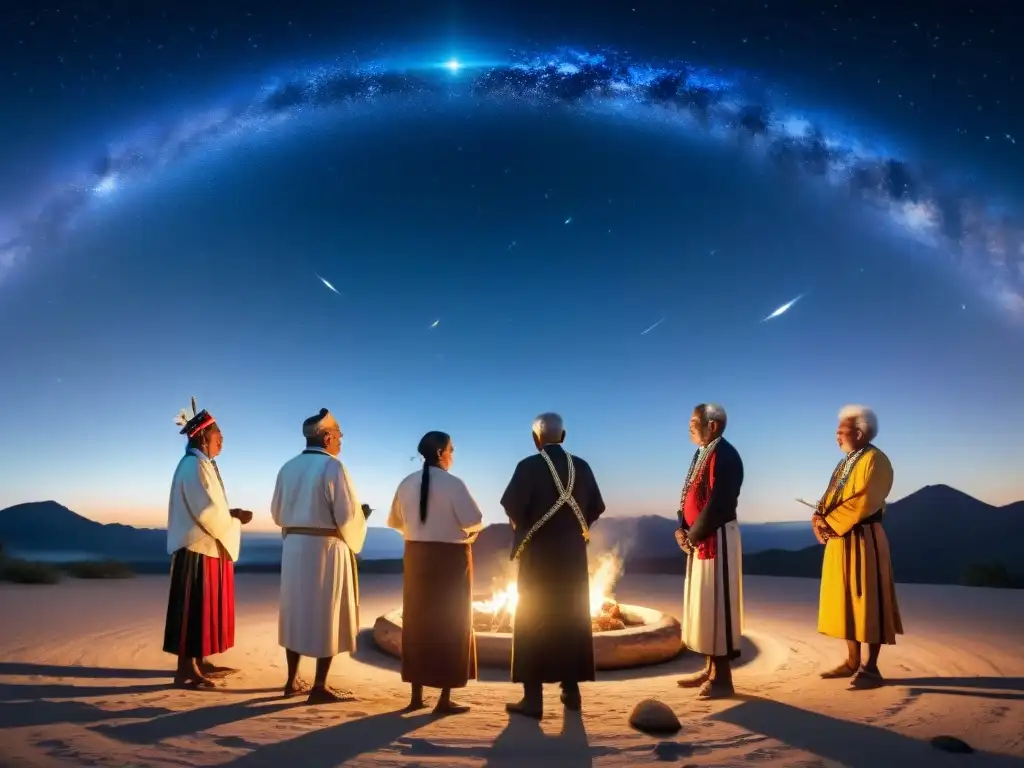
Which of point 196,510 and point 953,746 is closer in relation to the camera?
point 953,746

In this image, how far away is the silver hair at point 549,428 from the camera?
21.9 feet

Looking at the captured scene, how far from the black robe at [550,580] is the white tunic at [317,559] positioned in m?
1.48

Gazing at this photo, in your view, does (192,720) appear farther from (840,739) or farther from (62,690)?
(840,739)

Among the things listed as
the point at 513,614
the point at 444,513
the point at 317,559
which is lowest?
the point at 513,614

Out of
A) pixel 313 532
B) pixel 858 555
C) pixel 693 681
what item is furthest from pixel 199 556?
pixel 858 555

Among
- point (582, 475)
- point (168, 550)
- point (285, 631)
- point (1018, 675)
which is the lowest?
point (1018, 675)

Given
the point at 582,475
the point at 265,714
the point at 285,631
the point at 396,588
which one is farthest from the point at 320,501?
the point at 396,588

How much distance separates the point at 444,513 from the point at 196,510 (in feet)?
8.58

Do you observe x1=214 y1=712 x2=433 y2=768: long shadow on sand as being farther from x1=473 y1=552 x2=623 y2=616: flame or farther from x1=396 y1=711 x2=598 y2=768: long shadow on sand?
x1=473 y1=552 x2=623 y2=616: flame

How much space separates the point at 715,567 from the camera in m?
6.93

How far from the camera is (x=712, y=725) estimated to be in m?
5.81

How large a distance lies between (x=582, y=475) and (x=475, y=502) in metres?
0.92

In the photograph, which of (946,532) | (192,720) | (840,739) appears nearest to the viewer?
(840,739)

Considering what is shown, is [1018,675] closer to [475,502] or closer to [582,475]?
[582,475]
